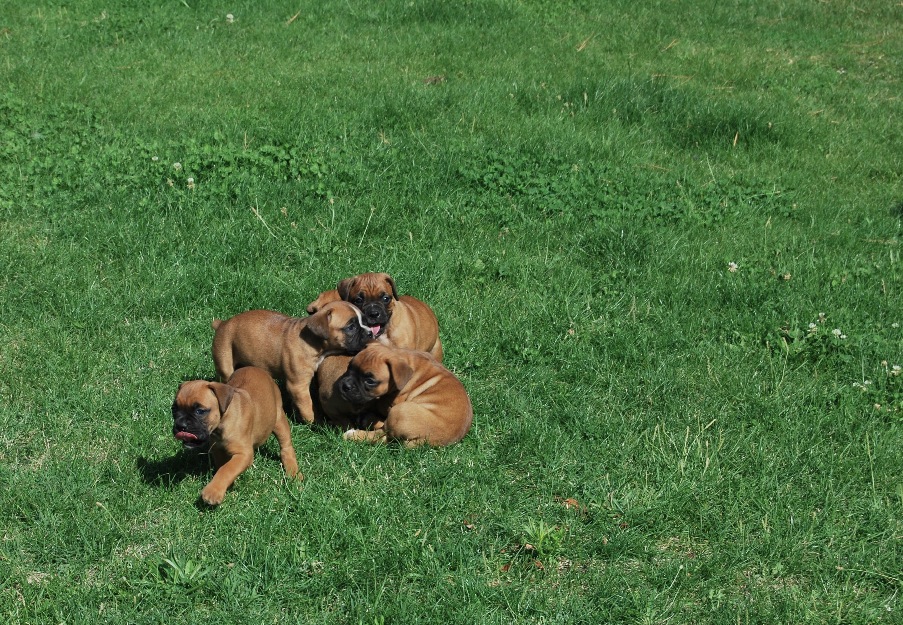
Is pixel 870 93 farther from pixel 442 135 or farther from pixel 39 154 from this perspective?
pixel 39 154

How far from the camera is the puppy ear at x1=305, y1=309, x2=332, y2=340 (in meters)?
6.23

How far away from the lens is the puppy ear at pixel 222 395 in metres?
5.20

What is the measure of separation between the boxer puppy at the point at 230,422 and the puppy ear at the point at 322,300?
88 centimetres

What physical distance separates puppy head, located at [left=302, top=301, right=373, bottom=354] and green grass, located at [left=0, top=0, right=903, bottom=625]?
1.95ft

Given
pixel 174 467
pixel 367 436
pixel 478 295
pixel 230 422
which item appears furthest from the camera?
pixel 478 295

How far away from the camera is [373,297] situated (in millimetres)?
6543

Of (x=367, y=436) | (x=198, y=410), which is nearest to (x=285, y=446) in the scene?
(x=367, y=436)

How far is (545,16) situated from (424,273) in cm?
671

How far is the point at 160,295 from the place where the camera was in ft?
23.7

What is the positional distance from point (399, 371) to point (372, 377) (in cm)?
17

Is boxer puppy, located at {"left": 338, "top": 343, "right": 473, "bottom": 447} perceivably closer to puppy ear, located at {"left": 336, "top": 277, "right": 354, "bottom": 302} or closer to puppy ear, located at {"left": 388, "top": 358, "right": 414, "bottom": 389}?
puppy ear, located at {"left": 388, "top": 358, "right": 414, "bottom": 389}

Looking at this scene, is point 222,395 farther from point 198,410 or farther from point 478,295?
point 478,295

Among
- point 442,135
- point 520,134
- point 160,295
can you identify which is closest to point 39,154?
point 160,295

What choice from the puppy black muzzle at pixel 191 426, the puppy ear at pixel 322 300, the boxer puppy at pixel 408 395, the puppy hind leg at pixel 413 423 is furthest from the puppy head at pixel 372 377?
the puppy black muzzle at pixel 191 426
